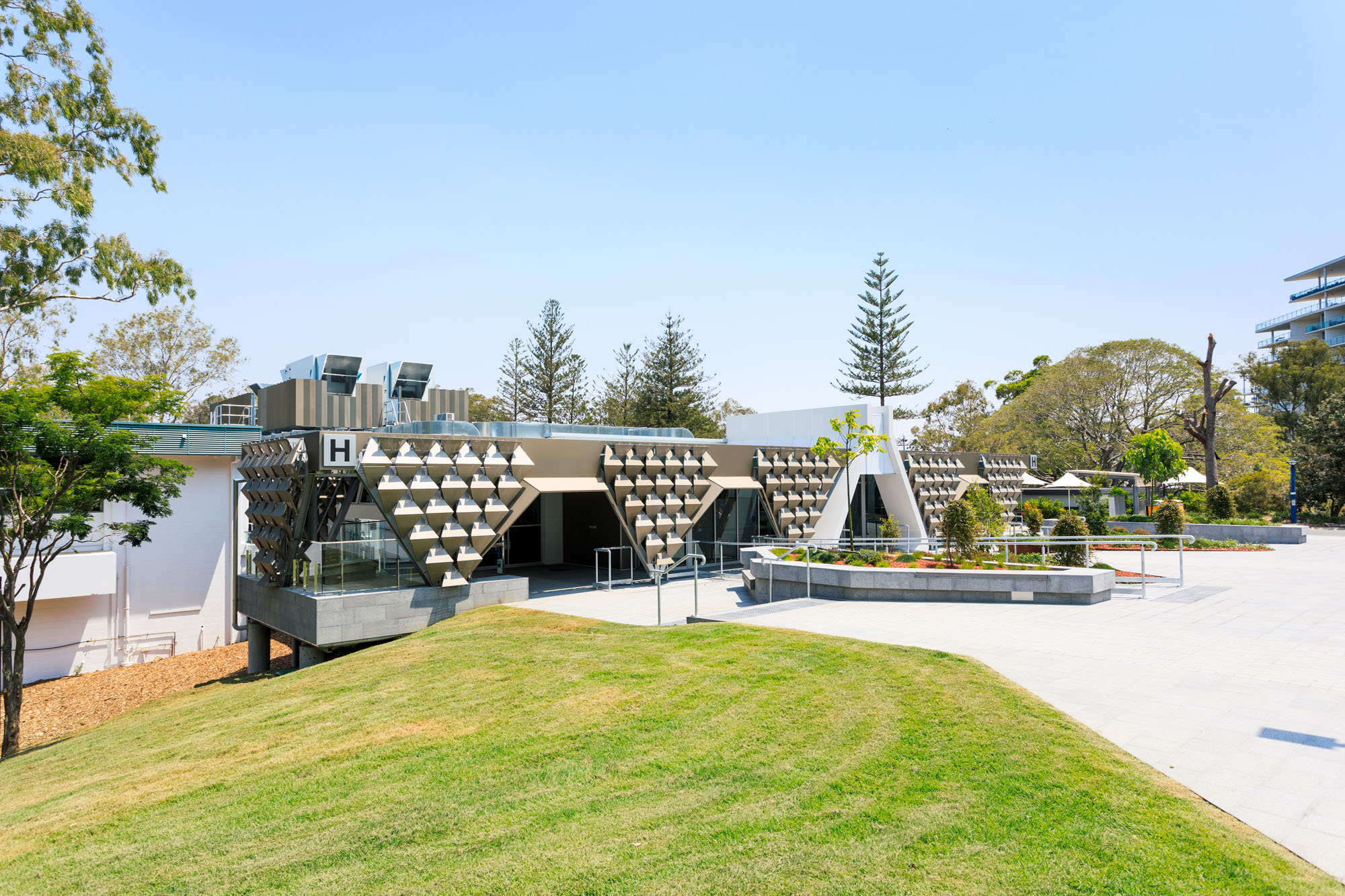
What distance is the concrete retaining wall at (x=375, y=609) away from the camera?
1284cm

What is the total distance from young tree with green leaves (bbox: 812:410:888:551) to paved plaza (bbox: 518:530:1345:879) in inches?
175

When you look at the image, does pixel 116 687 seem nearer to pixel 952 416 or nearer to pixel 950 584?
pixel 950 584

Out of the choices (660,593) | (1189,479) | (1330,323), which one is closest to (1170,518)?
(1189,479)

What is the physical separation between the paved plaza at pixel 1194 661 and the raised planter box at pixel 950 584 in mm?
399

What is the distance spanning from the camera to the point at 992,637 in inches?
374

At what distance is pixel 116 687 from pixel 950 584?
62.5ft

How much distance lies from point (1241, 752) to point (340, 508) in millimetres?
15125

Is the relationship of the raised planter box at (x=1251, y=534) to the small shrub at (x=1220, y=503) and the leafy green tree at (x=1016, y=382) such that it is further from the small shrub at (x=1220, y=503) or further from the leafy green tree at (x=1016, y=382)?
the leafy green tree at (x=1016, y=382)

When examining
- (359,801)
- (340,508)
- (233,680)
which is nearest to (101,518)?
(233,680)

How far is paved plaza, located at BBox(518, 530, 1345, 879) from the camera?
4.80m

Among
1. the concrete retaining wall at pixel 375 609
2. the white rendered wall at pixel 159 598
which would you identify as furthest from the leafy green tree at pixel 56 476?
the white rendered wall at pixel 159 598

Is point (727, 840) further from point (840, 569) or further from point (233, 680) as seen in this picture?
point (233, 680)

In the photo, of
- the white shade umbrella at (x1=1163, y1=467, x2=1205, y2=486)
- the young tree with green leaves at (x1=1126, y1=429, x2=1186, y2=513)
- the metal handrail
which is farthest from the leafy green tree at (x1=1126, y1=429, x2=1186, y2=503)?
the metal handrail

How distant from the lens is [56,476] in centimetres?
1210
